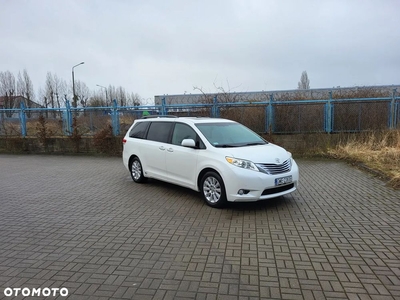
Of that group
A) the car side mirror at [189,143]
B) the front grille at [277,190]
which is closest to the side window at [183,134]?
the car side mirror at [189,143]

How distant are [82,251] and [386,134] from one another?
37.4 feet

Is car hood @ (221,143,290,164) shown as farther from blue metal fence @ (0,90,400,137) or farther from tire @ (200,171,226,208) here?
blue metal fence @ (0,90,400,137)

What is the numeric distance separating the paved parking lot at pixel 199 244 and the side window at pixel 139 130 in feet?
5.02

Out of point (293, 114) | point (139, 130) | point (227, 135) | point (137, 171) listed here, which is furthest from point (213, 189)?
point (293, 114)

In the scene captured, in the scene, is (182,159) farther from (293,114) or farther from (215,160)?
(293,114)

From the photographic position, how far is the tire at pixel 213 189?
210 inches

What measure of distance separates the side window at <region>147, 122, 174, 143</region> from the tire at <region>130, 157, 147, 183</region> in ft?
2.66

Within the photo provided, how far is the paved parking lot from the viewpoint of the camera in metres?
2.98

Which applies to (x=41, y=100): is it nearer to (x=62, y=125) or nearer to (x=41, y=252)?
(x=62, y=125)

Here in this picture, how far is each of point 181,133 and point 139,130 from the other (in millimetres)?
1836

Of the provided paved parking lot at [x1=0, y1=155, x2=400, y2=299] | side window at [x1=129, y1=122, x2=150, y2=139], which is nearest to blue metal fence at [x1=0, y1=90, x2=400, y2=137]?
side window at [x1=129, y1=122, x2=150, y2=139]

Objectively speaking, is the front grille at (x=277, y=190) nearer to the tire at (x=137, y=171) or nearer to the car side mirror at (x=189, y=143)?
the car side mirror at (x=189, y=143)

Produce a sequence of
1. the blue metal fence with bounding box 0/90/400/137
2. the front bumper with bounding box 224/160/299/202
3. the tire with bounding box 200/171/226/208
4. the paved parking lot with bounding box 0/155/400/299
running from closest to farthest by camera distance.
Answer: the paved parking lot with bounding box 0/155/400/299 → the front bumper with bounding box 224/160/299/202 → the tire with bounding box 200/171/226/208 → the blue metal fence with bounding box 0/90/400/137

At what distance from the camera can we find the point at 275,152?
18.5 ft
